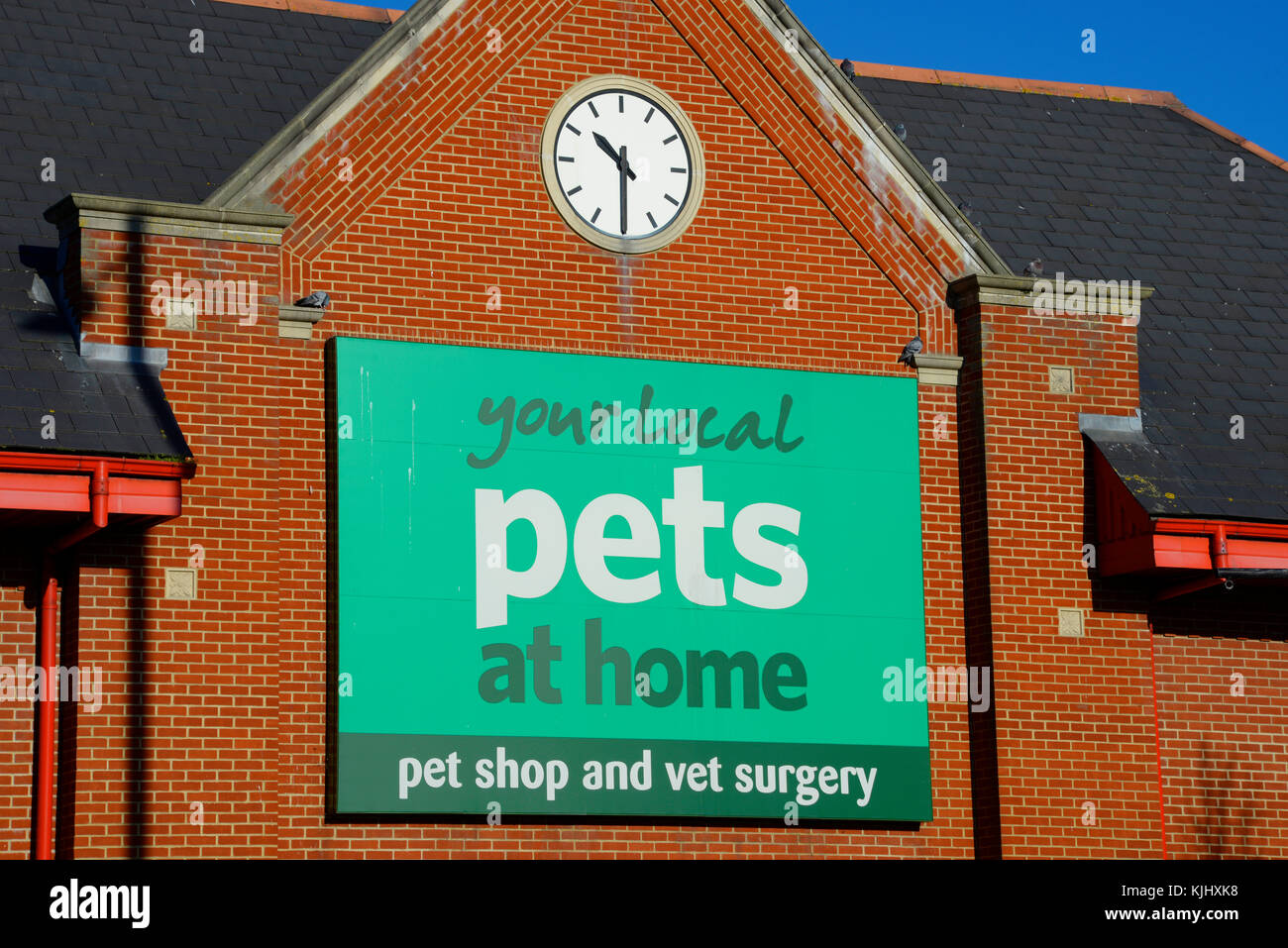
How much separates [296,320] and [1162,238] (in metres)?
9.56

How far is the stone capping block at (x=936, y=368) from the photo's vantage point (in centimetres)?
1770

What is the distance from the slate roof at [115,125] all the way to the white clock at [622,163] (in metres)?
2.91

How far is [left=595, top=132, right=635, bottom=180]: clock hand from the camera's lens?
17.2 m

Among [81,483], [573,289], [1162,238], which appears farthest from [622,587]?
[1162,238]

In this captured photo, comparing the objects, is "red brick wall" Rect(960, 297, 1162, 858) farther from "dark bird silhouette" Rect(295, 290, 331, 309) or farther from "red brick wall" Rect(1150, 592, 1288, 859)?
"dark bird silhouette" Rect(295, 290, 331, 309)

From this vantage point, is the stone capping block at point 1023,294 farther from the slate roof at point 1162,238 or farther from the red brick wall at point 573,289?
the slate roof at point 1162,238

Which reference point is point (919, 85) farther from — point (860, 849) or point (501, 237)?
point (860, 849)

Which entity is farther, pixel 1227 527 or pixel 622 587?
pixel 1227 527

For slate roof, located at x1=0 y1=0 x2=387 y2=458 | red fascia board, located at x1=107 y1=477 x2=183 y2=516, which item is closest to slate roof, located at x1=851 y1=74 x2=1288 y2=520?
slate roof, located at x1=0 y1=0 x2=387 y2=458

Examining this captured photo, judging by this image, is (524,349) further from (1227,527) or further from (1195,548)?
(1227,527)

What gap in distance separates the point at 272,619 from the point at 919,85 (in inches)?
426

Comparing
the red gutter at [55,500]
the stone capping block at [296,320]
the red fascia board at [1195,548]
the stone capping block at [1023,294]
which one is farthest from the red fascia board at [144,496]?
the red fascia board at [1195,548]

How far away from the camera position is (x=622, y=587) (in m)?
16.3
